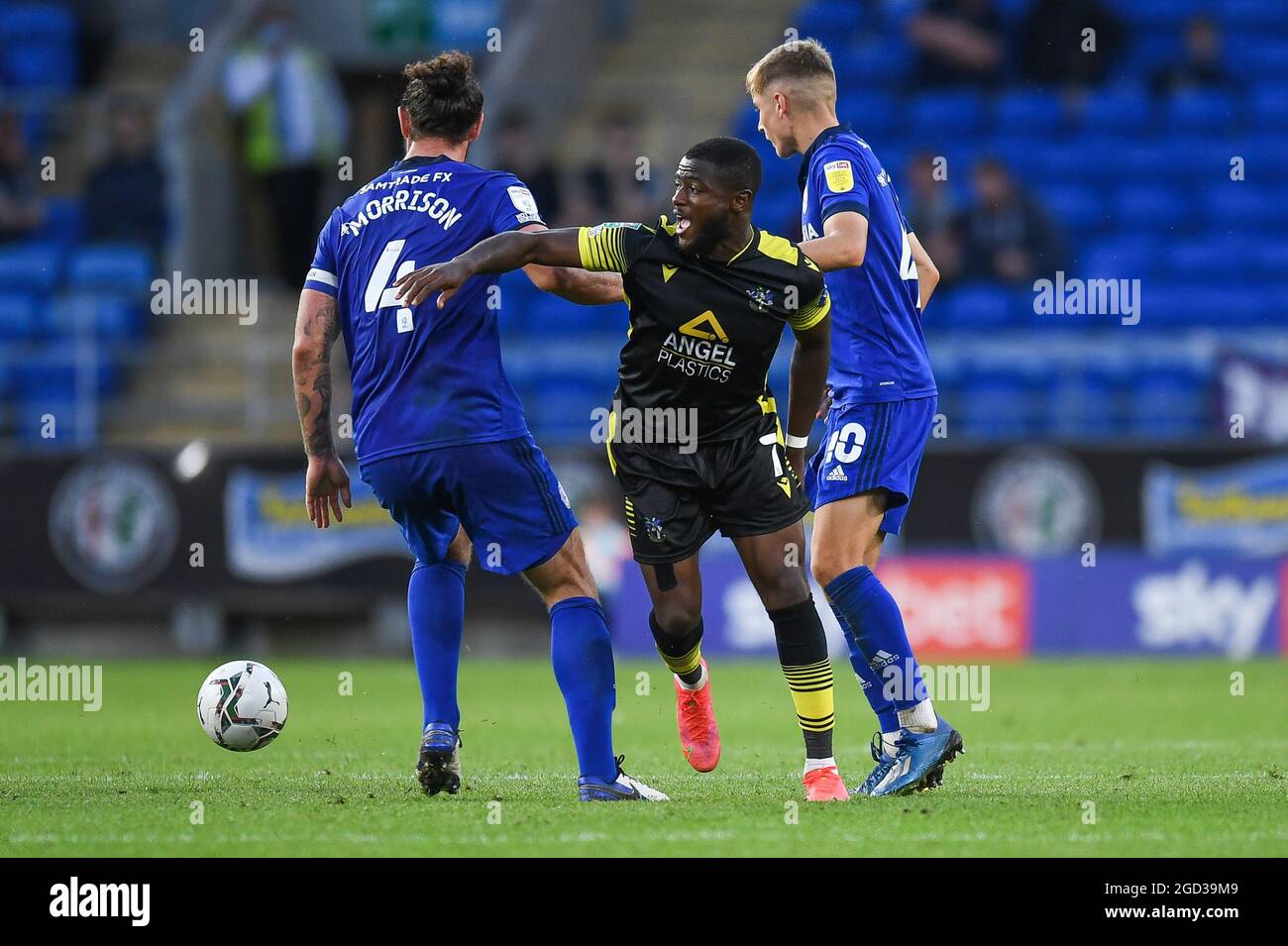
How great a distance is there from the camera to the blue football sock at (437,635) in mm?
6637

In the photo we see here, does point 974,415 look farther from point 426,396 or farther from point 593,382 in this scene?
point 426,396

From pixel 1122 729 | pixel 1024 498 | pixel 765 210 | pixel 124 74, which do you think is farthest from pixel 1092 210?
pixel 124 74

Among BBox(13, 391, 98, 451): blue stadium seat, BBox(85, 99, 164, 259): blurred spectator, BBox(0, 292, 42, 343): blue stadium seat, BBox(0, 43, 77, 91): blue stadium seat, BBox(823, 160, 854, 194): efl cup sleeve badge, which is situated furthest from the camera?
BBox(0, 43, 77, 91): blue stadium seat

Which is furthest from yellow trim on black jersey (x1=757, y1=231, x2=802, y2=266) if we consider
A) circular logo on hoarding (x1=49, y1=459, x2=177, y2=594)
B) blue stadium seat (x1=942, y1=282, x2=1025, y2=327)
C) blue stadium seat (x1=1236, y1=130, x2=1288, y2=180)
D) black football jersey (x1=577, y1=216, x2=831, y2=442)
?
blue stadium seat (x1=1236, y1=130, x2=1288, y2=180)

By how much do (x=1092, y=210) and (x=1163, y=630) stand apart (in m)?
4.74

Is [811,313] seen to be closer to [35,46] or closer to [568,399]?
[568,399]

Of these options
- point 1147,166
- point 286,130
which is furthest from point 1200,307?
point 286,130

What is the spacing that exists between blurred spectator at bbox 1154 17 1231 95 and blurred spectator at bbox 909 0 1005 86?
153 centimetres

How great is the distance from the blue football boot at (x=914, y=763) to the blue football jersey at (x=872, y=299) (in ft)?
3.86

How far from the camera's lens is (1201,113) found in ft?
57.7

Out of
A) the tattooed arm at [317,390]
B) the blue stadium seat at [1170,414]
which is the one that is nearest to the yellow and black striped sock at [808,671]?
the tattooed arm at [317,390]

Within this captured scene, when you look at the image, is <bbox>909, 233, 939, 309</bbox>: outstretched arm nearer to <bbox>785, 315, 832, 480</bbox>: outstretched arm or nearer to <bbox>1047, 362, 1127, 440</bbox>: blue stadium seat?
<bbox>785, 315, 832, 480</bbox>: outstretched arm

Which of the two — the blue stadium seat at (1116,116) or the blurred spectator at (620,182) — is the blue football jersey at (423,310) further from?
the blue stadium seat at (1116,116)

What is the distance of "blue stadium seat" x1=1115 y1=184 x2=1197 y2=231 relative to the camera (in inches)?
671
